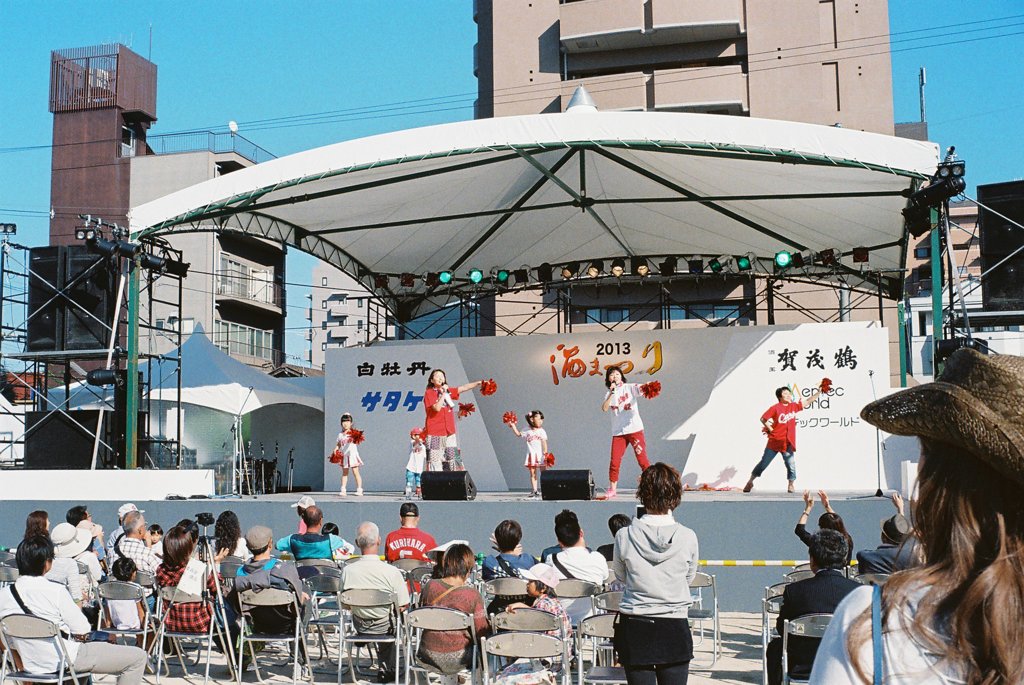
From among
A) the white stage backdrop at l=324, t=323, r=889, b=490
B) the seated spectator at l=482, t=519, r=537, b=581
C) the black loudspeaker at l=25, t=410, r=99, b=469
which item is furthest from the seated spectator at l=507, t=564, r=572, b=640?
the black loudspeaker at l=25, t=410, r=99, b=469

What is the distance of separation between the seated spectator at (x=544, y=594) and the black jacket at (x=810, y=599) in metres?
1.08

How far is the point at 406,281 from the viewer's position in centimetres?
1698

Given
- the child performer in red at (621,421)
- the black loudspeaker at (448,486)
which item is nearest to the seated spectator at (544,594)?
the black loudspeaker at (448,486)

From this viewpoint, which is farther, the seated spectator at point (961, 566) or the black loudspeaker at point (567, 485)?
the black loudspeaker at point (567, 485)

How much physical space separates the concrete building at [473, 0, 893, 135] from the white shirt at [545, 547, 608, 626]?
22.1m

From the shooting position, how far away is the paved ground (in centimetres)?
638

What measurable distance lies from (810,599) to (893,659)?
3.56 m

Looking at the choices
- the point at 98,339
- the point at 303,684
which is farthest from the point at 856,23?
the point at 303,684

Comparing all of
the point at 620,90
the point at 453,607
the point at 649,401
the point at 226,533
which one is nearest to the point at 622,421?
the point at 649,401

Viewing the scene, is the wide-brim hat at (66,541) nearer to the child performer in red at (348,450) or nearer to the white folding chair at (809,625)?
the white folding chair at (809,625)

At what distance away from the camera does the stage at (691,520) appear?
9250 millimetres

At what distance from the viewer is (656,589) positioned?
13.2ft

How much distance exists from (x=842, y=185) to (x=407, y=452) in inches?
283

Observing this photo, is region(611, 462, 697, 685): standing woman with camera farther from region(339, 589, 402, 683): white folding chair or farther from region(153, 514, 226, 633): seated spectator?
region(153, 514, 226, 633): seated spectator
